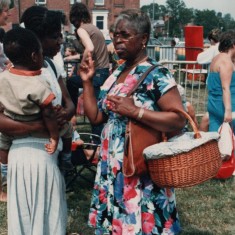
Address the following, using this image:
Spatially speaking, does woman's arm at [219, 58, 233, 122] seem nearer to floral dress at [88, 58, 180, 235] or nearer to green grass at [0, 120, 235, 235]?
green grass at [0, 120, 235, 235]

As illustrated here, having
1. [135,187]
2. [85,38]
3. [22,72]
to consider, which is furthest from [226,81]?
[22,72]

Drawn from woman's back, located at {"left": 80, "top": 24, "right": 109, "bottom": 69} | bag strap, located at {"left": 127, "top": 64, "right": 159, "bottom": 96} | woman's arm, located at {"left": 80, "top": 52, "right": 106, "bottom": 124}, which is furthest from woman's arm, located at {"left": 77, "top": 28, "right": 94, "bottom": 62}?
bag strap, located at {"left": 127, "top": 64, "right": 159, "bottom": 96}

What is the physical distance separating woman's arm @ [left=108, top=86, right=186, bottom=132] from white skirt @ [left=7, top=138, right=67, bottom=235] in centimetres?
59

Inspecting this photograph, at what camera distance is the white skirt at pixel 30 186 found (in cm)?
282

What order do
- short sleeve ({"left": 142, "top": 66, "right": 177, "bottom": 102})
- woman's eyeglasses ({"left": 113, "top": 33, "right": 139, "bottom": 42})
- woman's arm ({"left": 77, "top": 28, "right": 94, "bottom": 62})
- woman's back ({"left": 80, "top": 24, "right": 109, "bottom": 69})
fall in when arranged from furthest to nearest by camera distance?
woman's back ({"left": 80, "top": 24, "right": 109, "bottom": 69}) < woman's arm ({"left": 77, "top": 28, "right": 94, "bottom": 62}) < woman's eyeglasses ({"left": 113, "top": 33, "right": 139, "bottom": 42}) < short sleeve ({"left": 142, "top": 66, "right": 177, "bottom": 102})

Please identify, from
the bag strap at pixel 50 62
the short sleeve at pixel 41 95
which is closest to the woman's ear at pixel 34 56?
the short sleeve at pixel 41 95

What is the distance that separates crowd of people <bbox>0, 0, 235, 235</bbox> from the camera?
2.62m

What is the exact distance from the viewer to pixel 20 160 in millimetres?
2816

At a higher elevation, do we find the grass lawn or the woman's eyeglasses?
the woman's eyeglasses

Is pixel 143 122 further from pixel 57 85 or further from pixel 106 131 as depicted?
pixel 57 85

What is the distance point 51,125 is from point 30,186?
402 millimetres

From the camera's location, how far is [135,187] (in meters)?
2.71

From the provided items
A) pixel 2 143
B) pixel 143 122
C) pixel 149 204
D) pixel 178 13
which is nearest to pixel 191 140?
pixel 143 122

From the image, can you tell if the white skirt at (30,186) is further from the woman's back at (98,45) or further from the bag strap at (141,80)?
the woman's back at (98,45)
